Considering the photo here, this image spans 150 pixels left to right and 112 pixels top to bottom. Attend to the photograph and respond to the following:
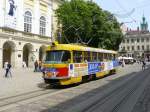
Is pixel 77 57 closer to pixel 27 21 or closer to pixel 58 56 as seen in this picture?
pixel 58 56

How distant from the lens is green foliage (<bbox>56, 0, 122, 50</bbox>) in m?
53.1

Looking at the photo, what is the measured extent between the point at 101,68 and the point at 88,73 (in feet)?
13.6

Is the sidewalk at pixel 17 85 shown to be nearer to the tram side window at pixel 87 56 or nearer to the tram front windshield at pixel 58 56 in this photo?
the tram front windshield at pixel 58 56

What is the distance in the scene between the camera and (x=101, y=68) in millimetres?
28859

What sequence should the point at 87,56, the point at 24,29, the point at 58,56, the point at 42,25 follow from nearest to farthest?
the point at 58,56 < the point at 87,56 < the point at 24,29 < the point at 42,25

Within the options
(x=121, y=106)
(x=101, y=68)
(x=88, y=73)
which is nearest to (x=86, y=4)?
(x=101, y=68)

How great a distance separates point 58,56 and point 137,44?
5241 inches

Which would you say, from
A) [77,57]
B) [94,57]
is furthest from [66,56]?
[94,57]

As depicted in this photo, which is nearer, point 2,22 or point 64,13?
point 2,22

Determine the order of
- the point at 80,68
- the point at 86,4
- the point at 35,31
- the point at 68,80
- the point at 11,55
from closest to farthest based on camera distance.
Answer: the point at 68,80
the point at 80,68
the point at 11,55
the point at 35,31
the point at 86,4

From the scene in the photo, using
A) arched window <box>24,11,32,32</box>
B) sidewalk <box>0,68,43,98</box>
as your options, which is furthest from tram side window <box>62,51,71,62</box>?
arched window <box>24,11,32,32</box>

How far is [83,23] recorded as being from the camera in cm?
5262

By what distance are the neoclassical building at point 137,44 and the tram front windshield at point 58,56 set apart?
418 feet

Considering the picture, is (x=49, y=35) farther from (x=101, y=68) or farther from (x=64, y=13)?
(x=101, y=68)
